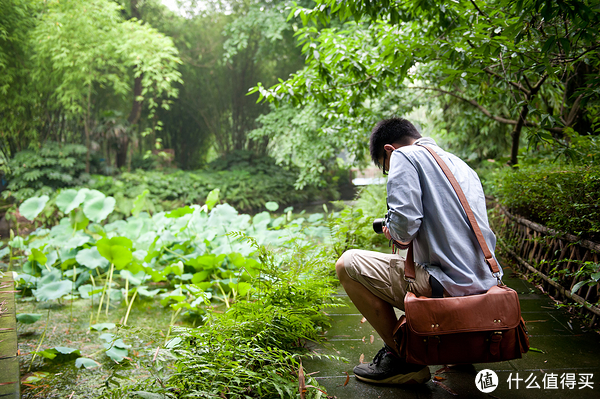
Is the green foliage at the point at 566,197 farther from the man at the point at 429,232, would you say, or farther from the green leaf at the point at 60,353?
the green leaf at the point at 60,353

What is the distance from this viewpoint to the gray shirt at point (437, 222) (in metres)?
1.48

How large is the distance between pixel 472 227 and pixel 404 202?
286mm

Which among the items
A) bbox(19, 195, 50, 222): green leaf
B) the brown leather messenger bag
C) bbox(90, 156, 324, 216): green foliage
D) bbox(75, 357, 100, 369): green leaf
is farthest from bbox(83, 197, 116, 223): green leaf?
bbox(90, 156, 324, 216): green foliage

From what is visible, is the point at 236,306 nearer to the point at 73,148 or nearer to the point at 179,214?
the point at 179,214

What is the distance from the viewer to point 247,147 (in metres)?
15.6

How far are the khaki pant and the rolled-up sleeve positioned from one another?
187mm

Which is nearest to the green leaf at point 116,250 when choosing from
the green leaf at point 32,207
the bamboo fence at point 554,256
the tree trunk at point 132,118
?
the green leaf at point 32,207

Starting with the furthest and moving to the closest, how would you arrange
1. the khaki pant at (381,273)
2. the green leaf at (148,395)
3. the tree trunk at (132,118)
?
the tree trunk at (132,118) → the khaki pant at (381,273) → the green leaf at (148,395)

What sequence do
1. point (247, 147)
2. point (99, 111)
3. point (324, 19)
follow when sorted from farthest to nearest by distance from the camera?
1. point (247, 147)
2. point (99, 111)
3. point (324, 19)

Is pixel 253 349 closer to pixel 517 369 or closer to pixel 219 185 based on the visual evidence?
pixel 517 369

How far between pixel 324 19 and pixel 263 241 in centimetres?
283

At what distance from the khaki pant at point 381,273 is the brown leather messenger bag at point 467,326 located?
0.15 m

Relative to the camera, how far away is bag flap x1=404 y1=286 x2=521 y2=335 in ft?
4.66

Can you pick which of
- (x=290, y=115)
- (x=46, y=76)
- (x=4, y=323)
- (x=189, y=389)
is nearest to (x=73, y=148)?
(x=46, y=76)
